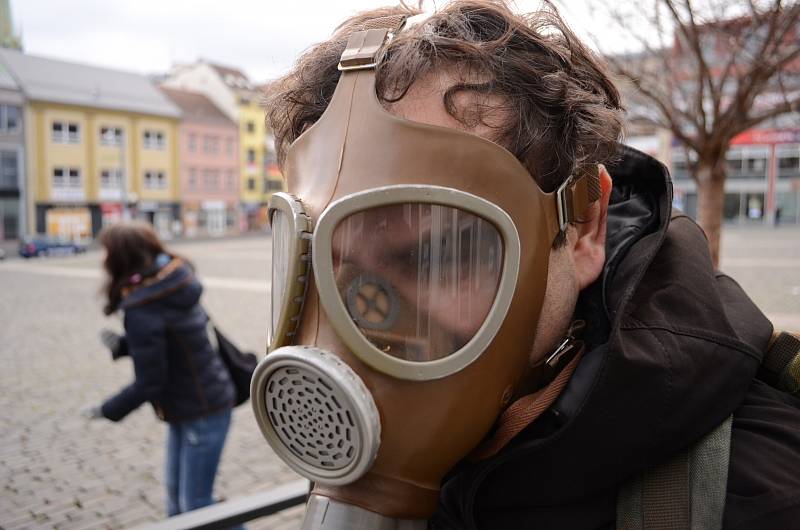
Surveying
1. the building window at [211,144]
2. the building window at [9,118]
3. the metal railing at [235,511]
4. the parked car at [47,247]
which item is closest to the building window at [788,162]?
the building window at [211,144]

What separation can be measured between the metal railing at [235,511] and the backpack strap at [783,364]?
73.6 inches

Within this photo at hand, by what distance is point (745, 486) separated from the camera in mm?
1028

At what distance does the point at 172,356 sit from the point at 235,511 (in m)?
1.39

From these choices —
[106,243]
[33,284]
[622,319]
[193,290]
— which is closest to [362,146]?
[622,319]

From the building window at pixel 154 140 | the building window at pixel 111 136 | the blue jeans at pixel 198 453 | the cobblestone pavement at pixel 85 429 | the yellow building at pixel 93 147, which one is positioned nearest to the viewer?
the blue jeans at pixel 198 453

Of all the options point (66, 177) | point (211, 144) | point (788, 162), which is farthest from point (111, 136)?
point (788, 162)

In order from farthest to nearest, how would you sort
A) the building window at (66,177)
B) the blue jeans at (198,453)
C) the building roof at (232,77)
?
the building roof at (232,77) < the building window at (66,177) < the blue jeans at (198,453)

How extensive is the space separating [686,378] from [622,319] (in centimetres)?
14

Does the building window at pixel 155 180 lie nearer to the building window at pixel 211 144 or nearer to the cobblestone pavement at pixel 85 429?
the building window at pixel 211 144

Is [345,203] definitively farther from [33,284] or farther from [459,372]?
[33,284]

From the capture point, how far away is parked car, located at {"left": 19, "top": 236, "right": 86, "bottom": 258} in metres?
29.9

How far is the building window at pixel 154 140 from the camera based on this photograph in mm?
42688

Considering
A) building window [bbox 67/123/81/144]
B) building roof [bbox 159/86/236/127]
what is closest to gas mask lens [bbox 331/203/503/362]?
building window [bbox 67/123/81/144]

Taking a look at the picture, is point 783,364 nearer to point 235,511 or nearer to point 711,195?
point 235,511
